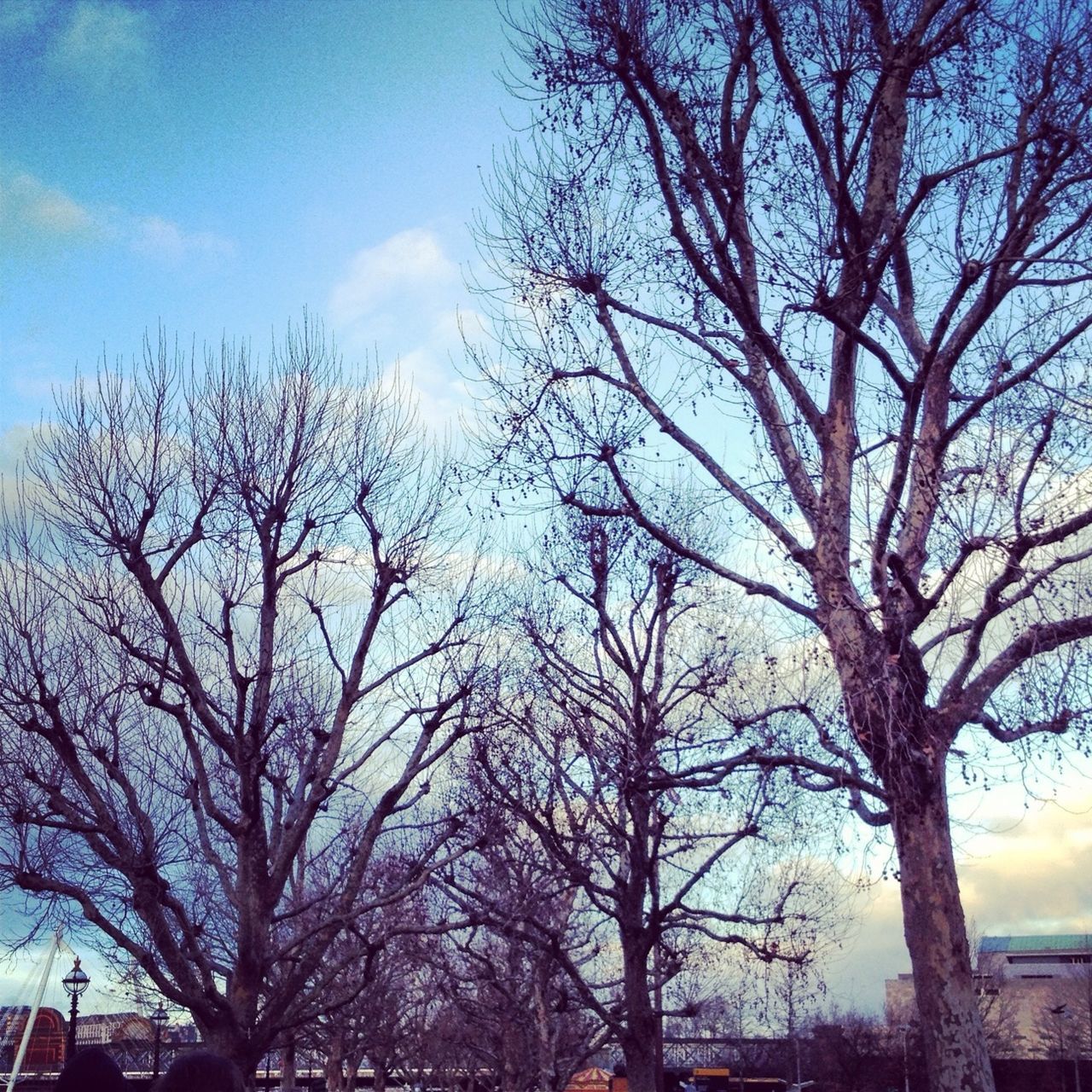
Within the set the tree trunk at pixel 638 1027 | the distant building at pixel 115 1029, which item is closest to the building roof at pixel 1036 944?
the distant building at pixel 115 1029

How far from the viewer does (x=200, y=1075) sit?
308 cm

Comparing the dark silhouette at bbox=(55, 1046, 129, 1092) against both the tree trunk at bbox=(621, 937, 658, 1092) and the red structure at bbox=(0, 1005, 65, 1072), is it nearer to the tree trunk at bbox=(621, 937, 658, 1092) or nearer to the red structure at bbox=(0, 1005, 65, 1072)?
the tree trunk at bbox=(621, 937, 658, 1092)

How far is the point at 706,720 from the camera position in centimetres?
1717

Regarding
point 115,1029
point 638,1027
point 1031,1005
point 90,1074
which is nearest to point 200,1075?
point 90,1074

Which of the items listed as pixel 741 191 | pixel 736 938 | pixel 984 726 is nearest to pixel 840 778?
pixel 984 726

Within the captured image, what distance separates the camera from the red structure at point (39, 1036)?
37.3m

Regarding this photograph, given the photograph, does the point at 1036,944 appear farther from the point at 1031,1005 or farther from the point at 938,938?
the point at 938,938

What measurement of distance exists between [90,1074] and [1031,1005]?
7541cm

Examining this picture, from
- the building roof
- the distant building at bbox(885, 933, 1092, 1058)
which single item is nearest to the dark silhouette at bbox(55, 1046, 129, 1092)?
the distant building at bbox(885, 933, 1092, 1058)

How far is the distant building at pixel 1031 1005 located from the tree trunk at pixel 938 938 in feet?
120

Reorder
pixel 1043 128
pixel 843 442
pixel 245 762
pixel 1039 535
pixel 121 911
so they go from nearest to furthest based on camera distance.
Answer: pixel 1039 535 → pixel 1043 128 → pixel 843 442 → pixel 245 762 → pixel 121 911

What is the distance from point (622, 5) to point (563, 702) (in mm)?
10356

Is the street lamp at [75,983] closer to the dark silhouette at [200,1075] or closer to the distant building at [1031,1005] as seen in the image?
the dark silhouette at [200,1075]

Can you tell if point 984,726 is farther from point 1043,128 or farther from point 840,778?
point 1043,128
